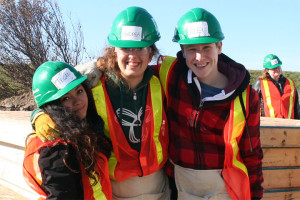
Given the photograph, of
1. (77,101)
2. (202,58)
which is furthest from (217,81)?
(77,101)

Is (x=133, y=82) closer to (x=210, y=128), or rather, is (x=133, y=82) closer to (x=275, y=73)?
(x=210, y=128)

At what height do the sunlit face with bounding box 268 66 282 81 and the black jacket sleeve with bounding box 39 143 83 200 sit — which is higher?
the black jacket sleeve with bounding box 39 143 83 200

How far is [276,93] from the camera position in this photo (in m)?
6.96

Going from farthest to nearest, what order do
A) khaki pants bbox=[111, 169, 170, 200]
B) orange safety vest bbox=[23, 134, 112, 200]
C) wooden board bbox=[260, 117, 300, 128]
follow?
wooden board bbox=[260, 117, 300, 128] → khaki pants bbox=[111, 169, 170, 200] → orange safety vest bbox=[23, 134, 112, 200]

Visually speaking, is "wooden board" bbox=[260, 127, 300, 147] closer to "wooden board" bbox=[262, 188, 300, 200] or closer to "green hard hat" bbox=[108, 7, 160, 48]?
"wooden board" bbox=[262, 188, 300, 200]

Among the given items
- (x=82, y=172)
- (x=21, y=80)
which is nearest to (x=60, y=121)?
(x=82, y=172)

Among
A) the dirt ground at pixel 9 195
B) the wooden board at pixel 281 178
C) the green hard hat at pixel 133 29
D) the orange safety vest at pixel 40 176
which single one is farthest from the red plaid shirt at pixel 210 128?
the dirt ground at pixel 9 195

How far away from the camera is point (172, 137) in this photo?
9.68ft

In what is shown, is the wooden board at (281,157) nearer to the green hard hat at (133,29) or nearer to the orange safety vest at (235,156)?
the orange safety vest at (235,156)

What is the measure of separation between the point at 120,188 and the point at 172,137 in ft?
2.02

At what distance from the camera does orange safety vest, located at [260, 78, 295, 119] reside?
693 cm

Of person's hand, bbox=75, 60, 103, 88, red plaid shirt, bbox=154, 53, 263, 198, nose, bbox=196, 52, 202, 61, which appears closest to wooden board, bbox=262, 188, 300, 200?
red plaid shirt, bbox=154, 53, 263, 198

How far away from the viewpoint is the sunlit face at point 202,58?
8.90 feet

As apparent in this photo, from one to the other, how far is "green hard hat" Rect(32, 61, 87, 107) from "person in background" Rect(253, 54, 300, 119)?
540 centimetres
